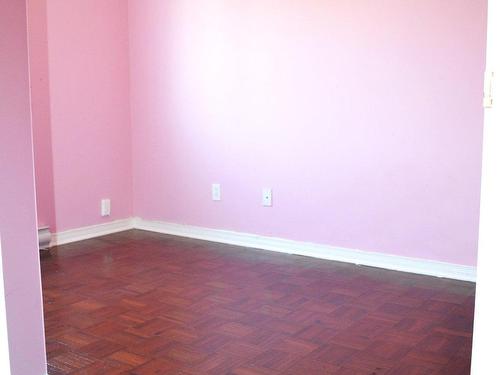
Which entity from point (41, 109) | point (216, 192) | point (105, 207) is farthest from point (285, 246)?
point (41, 109)

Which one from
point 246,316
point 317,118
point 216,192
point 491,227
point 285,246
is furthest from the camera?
point 216,192

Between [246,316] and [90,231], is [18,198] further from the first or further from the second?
[90,231]

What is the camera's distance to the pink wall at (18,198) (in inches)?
64.2

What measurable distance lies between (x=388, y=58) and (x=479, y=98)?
0.51 metres

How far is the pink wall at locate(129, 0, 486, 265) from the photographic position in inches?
114

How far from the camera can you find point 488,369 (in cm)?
117

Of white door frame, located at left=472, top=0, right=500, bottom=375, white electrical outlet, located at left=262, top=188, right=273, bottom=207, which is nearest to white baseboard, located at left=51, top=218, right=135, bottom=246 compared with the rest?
white electrical outlet, located at left=262, top=188, right=273, bottom=207

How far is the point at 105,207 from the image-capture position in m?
4.04

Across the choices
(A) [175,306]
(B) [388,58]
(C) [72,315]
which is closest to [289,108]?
(B) [388,58]

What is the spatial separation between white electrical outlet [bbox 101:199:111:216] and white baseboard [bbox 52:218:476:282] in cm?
8

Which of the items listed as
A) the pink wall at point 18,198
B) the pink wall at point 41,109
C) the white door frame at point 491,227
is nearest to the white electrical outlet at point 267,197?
the pink wall at point 41,109

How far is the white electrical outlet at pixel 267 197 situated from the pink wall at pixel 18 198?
77.4 inches

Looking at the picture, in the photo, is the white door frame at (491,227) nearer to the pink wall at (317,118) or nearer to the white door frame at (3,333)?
the white door frame at (3,333)

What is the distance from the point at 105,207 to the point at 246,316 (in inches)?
75.2
